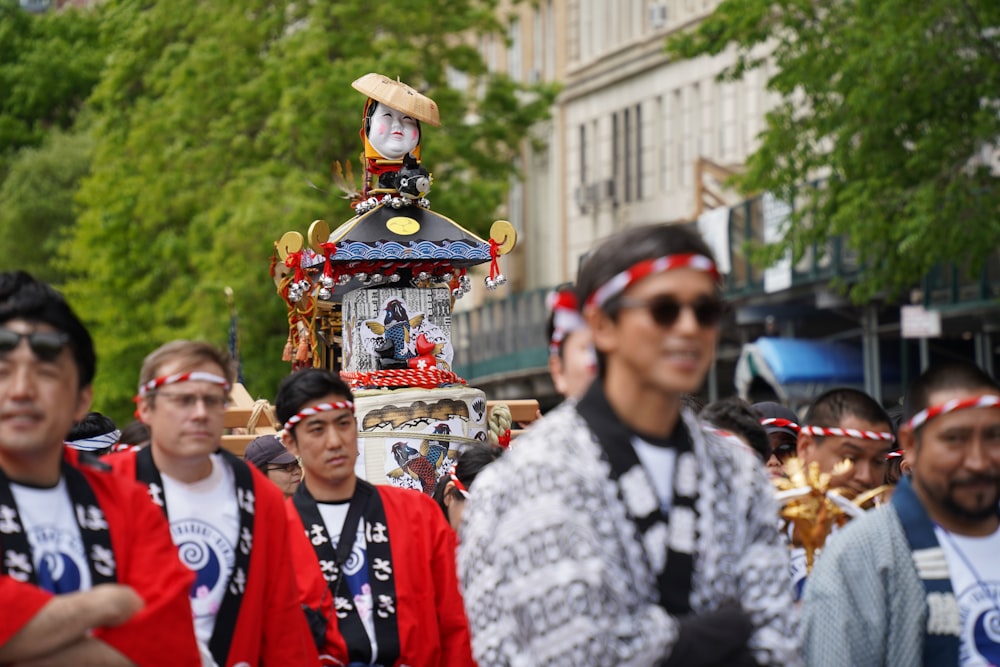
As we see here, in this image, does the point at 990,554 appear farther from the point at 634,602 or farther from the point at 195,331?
the point at 195,331

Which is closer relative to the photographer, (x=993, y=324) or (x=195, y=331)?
(x=993, y=324)

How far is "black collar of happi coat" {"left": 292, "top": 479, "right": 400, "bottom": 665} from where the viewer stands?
25.9 feet

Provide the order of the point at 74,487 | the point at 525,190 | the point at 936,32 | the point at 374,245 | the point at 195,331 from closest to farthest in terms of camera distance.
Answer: the point at 74,487, the point at 374,245, the point at 936,32, the point at 195,331, the point at 525,190

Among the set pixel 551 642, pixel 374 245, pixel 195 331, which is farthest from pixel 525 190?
pixel 551 642

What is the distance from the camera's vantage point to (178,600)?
18.9 feet

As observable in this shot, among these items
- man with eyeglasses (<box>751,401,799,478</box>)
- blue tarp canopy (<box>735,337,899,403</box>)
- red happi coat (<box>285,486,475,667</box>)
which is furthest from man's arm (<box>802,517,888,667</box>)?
blue tarp canopy (<box>735,337,899,403</box>)

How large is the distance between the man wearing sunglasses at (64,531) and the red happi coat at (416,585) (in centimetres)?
194

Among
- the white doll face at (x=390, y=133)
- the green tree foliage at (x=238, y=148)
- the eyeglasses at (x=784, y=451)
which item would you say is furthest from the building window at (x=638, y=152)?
the eyeglasses at (x=784, y=451)

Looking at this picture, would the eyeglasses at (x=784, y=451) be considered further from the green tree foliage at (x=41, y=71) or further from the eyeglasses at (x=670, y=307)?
the green tree foliage at (x=41, y=71)

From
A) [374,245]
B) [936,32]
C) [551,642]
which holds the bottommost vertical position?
[551,642]

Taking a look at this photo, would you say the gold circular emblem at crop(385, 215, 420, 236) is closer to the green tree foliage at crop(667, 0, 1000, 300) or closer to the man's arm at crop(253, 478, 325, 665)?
the man's arm at crop(253, 478, 325, 665)

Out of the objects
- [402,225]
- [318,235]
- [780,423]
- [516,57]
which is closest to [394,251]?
[402,225]

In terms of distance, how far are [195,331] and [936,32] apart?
611 inches

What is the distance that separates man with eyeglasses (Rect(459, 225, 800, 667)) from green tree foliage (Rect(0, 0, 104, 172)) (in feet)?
144
